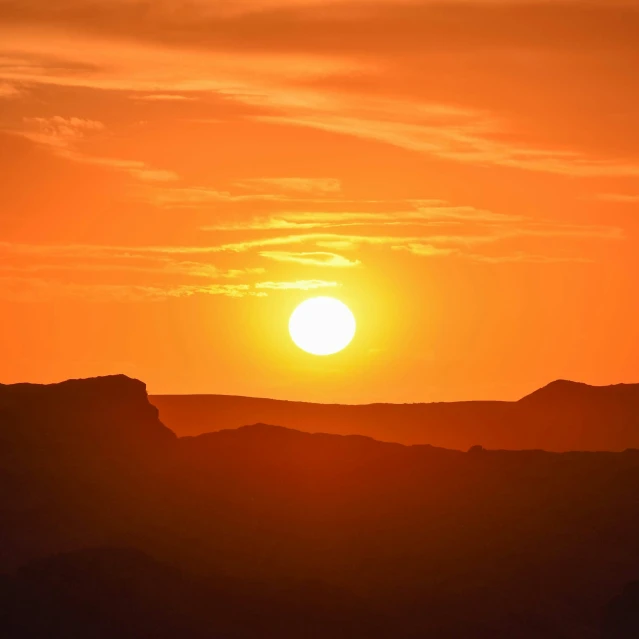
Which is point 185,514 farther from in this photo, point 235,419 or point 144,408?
point 235,419

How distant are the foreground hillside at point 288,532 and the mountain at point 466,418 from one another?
4357 centimetres

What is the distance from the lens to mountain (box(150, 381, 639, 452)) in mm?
152250

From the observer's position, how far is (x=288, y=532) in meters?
102

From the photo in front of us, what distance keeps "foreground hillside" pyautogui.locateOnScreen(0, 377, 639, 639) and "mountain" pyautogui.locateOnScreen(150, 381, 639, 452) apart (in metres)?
43.6

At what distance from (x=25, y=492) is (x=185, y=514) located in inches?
357

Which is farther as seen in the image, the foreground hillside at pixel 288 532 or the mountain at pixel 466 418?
the mountain at pixel 466 418

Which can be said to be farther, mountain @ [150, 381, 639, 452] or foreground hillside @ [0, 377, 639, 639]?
mountain @ [150, 381, 639, 452]

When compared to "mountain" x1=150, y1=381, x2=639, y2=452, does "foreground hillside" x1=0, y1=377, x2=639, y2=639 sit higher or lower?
lower

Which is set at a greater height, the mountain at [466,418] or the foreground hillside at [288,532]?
the mountain at [466,418]

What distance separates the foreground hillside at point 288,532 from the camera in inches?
3430

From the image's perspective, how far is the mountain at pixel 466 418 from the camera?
500ft

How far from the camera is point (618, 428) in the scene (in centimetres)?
15088

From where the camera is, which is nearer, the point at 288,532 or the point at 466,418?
the point at 288,532

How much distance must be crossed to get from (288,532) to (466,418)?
246 feet
